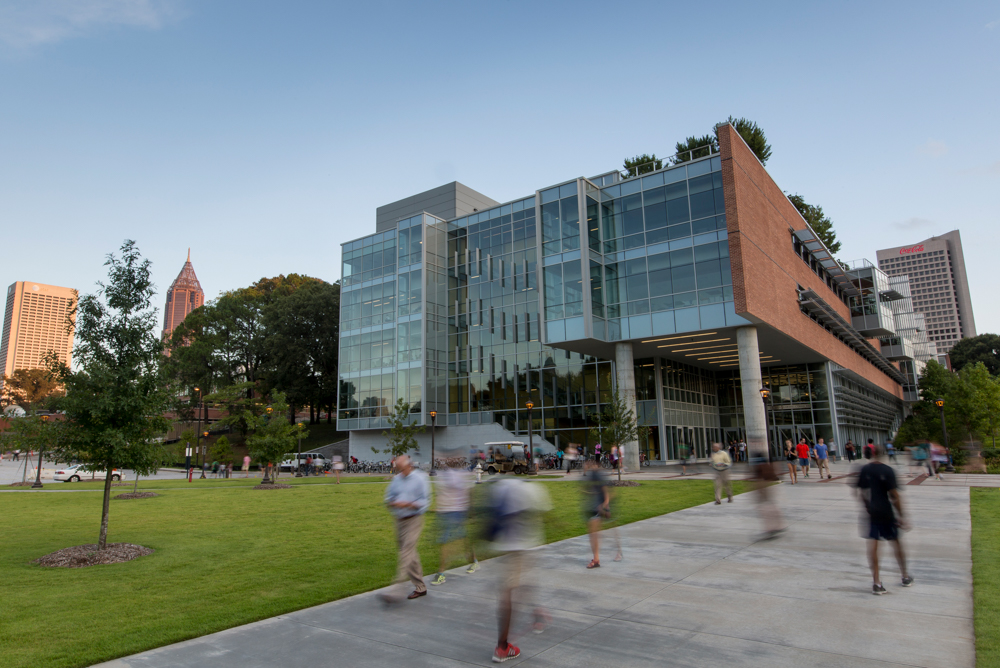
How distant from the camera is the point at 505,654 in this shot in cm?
516

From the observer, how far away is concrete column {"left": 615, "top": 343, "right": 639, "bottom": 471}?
33.6 m

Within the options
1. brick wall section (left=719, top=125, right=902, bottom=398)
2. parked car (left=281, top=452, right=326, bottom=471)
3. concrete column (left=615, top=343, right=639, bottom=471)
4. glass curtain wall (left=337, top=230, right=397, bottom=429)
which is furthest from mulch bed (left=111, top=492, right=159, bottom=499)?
brick wall section (left=719, top=125, right=902, bottom=398)

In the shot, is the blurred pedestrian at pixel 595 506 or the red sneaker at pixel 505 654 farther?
the blurred pedestrian at pixel 595 506

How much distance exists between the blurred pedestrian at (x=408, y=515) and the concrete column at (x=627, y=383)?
27.7 metres

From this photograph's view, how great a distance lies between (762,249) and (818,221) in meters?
31.8

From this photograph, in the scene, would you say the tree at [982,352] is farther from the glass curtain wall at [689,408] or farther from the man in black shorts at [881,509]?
the man in black shorts at [881,509]

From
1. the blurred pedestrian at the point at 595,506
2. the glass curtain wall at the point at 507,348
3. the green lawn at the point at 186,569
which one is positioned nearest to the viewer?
the green lawn at the point at 186,569

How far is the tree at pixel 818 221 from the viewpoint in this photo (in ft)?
193

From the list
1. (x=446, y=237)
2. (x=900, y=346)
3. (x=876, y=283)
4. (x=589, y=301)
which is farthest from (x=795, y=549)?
(x=900, y=346)

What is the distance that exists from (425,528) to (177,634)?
763 centimetres

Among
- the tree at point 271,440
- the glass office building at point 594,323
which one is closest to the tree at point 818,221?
the glass office building at point 594,323

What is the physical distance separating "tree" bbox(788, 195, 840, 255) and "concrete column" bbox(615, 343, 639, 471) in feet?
115

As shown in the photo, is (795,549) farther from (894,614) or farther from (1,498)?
(1,498)

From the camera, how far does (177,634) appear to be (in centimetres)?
612
